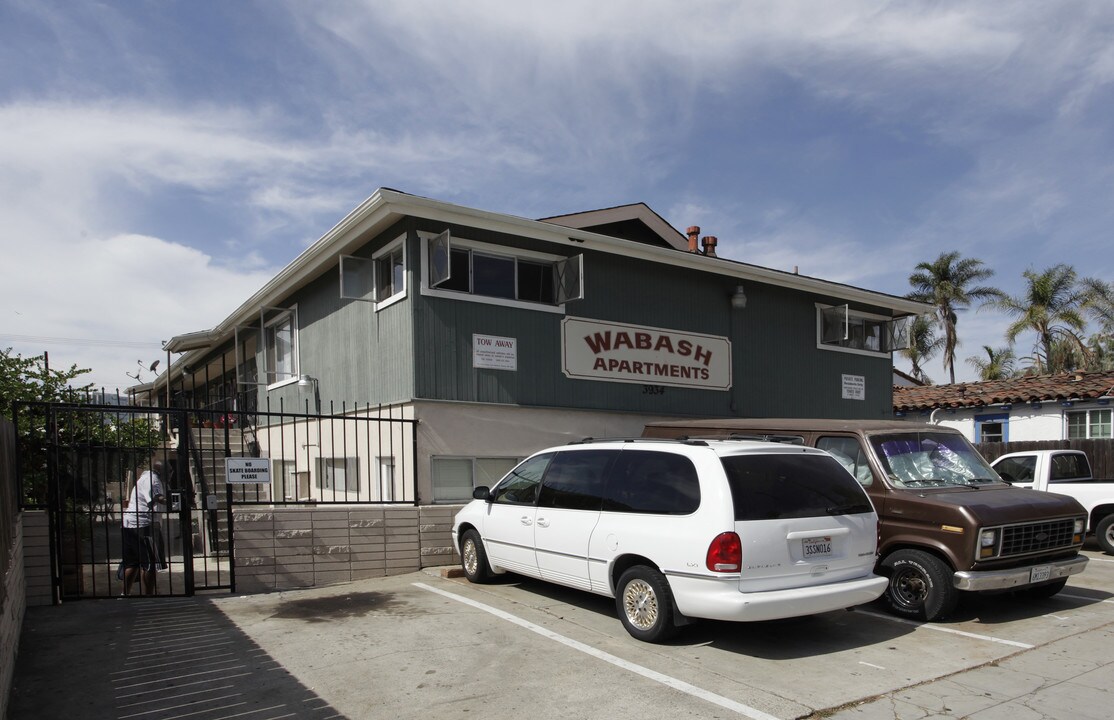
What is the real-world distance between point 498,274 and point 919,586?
270 inches

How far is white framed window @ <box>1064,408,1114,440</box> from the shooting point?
18312mm

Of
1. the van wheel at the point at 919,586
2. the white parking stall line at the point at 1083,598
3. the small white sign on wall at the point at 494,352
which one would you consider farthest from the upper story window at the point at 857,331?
the van wheel at the point at 919,586

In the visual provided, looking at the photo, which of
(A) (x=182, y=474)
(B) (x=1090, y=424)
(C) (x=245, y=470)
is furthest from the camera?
(B) (x=1090, y=424)

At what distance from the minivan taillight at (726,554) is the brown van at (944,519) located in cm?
237

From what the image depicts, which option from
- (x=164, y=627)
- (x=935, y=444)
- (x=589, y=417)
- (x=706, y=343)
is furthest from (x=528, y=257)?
(x=164, y=627)

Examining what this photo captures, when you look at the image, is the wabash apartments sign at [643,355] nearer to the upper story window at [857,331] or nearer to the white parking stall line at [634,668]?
the upper story window at [857,331]

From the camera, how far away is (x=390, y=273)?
452 inches

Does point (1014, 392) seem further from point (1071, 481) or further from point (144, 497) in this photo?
point (144, 497)

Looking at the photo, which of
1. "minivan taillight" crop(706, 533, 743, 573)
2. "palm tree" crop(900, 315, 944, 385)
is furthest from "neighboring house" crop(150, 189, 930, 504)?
"palm tree" crop(900, 315, 944, 385)

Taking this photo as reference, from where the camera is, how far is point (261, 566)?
9.02 meters

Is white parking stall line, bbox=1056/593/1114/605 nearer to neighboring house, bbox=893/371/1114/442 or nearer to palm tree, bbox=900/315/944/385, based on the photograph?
neighboring house, bbox=893/371/1114/442

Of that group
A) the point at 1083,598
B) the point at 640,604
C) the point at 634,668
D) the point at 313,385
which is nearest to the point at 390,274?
the point at 313,385

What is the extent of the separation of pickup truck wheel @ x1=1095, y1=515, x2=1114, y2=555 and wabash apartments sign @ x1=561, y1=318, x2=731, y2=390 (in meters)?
6.10

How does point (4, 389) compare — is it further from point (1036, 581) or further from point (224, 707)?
point (1036, 581)
